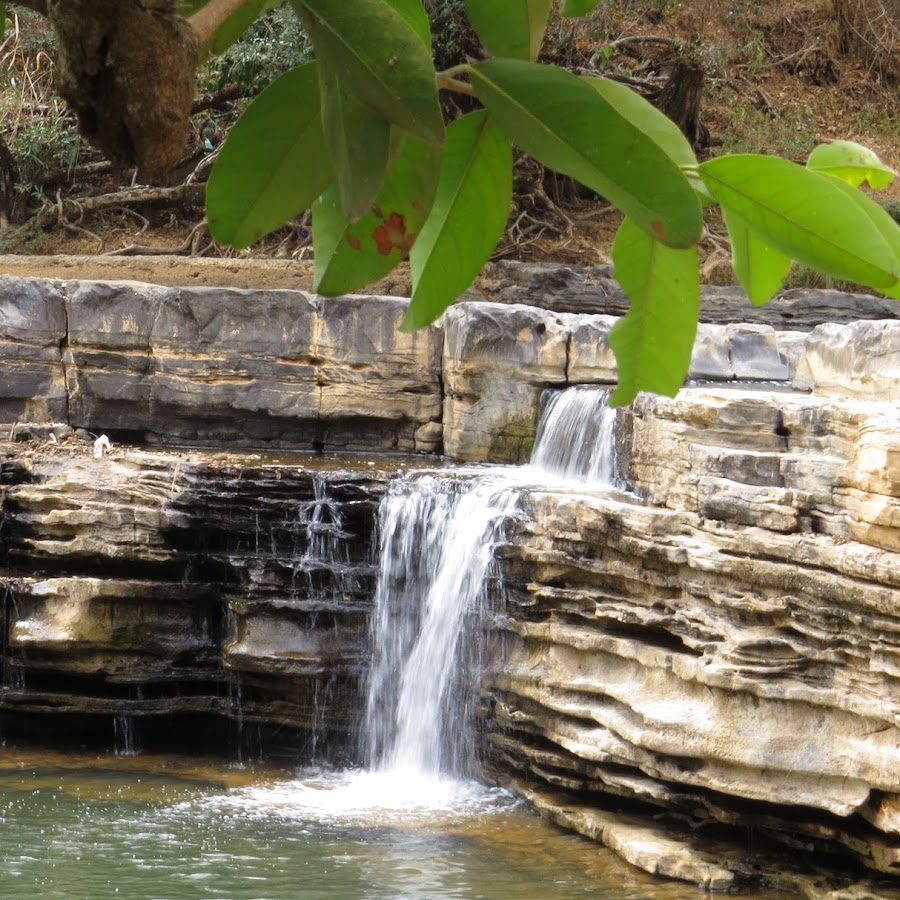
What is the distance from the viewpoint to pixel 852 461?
5758mm

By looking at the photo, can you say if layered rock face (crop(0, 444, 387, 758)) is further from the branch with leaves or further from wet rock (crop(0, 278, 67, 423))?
the branch with leaves

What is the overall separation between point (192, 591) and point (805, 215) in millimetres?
7549

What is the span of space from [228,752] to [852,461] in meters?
4.09

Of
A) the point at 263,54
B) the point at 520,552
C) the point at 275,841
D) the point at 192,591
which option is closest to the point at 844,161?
the point at 275,841

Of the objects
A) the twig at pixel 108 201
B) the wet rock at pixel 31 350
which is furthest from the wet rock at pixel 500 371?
the twig at pixel 108 201

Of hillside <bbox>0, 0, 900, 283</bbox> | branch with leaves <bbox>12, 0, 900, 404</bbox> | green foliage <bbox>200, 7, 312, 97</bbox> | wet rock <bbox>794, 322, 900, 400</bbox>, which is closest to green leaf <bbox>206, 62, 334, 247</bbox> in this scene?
branch with leaves <bbox>12, 0, 900, 404</bbox>

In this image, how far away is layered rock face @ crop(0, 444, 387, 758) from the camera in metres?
7.82

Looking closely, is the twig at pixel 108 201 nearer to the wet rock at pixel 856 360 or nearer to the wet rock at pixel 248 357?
the wet rock at pixel 248 357

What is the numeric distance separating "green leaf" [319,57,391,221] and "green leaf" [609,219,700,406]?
19 centimetres

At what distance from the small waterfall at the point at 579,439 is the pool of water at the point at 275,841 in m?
1.96

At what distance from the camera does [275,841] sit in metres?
6.34

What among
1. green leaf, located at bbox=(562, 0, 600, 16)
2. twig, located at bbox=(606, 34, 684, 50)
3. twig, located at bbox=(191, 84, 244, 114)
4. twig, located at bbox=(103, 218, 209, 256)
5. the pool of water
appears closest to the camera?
green leaf, located at bbox=(562, 0, 600, 16)

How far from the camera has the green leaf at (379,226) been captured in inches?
25.1

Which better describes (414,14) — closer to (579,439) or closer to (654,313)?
(654,313)
